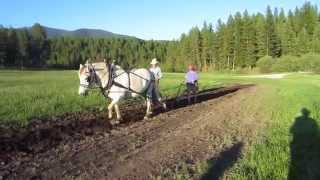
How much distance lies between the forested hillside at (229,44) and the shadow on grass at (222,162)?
86.3 metres

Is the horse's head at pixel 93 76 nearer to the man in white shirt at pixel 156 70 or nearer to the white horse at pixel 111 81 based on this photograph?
the white horse at pixel 111 81

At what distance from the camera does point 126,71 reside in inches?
691

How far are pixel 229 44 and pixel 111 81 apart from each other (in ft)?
366

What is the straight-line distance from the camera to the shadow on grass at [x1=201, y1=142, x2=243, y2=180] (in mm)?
8633

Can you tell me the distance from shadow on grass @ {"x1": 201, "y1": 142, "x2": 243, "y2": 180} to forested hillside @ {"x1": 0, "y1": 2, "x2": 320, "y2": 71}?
86.3m

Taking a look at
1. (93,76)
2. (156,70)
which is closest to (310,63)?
(156,70)

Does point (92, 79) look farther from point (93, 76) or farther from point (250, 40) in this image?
point (250, 40)

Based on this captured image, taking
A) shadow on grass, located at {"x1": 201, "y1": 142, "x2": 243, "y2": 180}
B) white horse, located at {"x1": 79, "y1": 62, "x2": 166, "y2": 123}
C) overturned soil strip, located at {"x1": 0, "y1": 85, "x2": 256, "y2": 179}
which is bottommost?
overturned soil strip, located at {"x1": 0, "y1": 85, "x2": 256, "y2": 179}

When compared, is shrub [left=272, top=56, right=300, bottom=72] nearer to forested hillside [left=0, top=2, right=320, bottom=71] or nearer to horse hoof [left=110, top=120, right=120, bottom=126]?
forested hillside [left=0, top=2, right=320, bottom=71]

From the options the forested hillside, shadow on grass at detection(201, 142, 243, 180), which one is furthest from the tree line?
shadow on grass at detection(201, 142, 243, 180)

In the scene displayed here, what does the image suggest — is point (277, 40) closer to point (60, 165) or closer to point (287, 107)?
point (287, 107)

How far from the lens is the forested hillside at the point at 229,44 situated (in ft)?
383

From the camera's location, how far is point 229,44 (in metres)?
126

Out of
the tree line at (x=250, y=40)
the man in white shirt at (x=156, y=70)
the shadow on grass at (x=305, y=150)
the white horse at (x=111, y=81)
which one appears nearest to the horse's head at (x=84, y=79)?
the white horse at (x=111, y=81)
